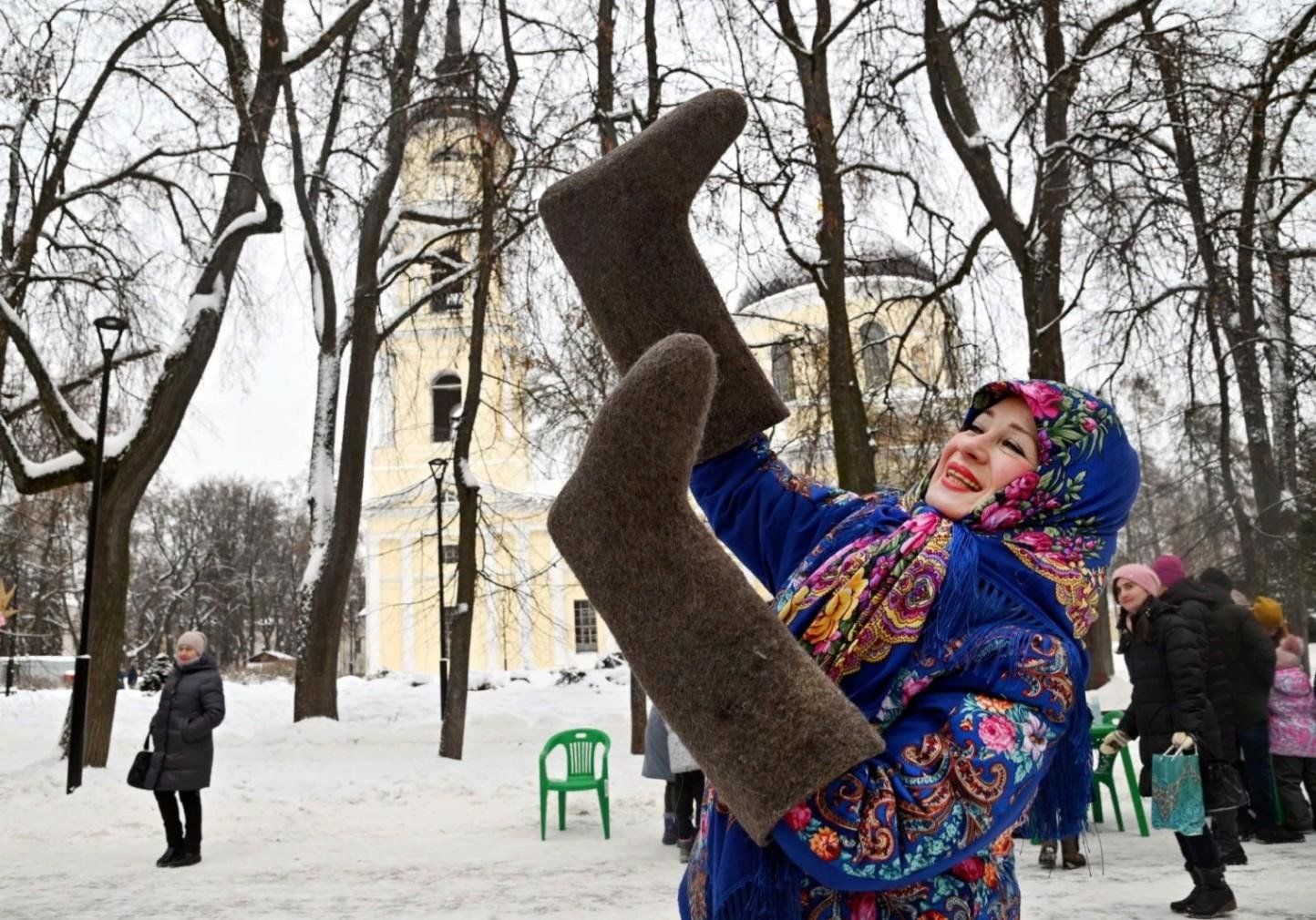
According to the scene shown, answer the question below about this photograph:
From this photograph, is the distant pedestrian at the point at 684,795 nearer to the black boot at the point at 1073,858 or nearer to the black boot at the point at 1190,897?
the black boot at the point at 1073,858

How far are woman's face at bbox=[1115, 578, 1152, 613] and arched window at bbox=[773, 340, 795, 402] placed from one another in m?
7.69

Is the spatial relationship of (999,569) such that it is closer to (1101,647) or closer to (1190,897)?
(1190,897)

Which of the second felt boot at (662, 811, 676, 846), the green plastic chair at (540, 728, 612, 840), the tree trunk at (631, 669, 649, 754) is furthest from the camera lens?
the tree trunk at (631, 669, 649, 754)

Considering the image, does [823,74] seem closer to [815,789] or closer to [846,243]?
[846,243]

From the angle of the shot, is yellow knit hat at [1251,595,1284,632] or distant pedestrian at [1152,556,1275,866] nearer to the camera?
distant pedestrian at [1152,556,1275,866]

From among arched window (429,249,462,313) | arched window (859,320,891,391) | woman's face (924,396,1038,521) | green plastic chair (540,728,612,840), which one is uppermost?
arched window (429,249,462,313)

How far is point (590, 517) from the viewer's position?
46.3 inches

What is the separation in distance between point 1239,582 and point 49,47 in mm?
17620

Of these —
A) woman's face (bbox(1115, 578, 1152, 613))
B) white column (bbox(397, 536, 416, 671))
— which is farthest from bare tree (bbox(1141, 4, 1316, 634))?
white column (bbox(397, 536, 416, 671))

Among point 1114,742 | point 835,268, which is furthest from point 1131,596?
point 835,268

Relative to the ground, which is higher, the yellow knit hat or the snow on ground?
the yellow knit hat

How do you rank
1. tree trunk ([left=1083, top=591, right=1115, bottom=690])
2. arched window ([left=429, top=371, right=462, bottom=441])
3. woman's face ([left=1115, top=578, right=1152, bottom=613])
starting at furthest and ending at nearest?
1. arched window ([left=429, top=371, right=462, bottom=441])
2. tree trunk ([left=1083, top=591, right=1115, bottom=690])
3. woman's face ([left=1115, top=578, right=1152, bottom=613])

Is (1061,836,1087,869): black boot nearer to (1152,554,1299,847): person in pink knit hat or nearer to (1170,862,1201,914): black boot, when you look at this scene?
(1152,554,1299,847): person in pink knit hat

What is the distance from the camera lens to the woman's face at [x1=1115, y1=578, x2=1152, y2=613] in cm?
661
